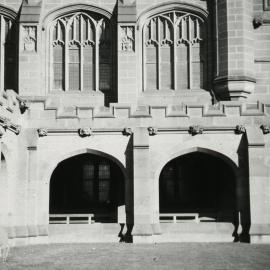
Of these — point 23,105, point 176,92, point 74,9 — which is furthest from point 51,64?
point 23,105

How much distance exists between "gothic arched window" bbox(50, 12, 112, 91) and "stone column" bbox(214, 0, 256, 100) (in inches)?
185

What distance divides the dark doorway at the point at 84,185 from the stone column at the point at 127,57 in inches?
112

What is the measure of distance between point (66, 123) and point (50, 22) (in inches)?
282

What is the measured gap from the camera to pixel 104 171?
71.1 feet

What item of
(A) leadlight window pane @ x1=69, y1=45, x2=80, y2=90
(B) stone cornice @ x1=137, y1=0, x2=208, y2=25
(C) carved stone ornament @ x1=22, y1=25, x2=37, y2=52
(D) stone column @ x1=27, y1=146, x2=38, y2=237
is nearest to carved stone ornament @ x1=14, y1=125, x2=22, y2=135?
(D) stone column @ x1=27, y1=146, x2=38, y2=237

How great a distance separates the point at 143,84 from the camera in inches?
910

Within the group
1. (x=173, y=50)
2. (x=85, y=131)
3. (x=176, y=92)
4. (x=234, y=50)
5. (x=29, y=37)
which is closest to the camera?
(x=85, y=131)

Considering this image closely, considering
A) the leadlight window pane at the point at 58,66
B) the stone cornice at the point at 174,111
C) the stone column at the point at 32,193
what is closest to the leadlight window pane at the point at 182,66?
the leadlight window pane at the point at 58,66

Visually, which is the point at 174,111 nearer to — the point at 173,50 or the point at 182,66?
the point at 182,66

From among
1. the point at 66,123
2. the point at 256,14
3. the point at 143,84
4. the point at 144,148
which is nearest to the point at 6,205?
the point at 66,123

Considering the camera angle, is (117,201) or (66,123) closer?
(66,123)

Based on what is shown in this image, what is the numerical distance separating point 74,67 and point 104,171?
4.89m

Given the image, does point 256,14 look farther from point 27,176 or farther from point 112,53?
point 27,176

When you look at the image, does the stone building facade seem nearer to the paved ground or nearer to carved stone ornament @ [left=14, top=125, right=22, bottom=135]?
carved stone ornament @ [left=14, top=125, right=22, bottom=135]
